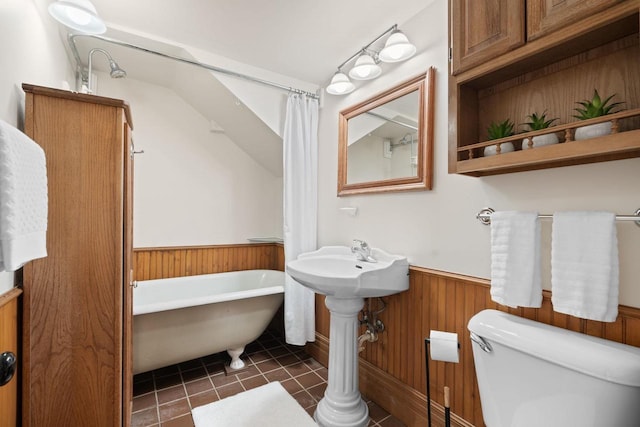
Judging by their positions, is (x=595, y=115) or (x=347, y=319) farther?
(x=347, y=319)

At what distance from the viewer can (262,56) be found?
2076 millimetres

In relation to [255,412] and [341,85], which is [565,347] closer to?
[255,412]

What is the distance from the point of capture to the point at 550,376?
0.92m

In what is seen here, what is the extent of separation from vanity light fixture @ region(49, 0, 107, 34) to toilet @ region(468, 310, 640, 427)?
6.90 feet

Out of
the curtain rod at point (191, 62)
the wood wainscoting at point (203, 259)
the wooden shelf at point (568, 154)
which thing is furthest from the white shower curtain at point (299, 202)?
the wooden shelf at point (568, 154)

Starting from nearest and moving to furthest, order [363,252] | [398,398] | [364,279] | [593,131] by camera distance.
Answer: [593,131], [364,279], [398,398], [363,252]

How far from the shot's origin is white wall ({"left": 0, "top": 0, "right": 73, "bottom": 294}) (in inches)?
37.8

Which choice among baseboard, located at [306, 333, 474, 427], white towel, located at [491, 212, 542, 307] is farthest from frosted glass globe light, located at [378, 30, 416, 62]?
baseboard, located at [306, 333, 474, 427]

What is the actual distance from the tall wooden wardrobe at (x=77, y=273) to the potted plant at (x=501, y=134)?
1500 mm

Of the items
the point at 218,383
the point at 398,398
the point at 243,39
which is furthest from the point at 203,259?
the point at 398,398

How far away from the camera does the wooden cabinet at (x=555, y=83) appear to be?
0.84 m

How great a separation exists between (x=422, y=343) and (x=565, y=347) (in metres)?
0.75

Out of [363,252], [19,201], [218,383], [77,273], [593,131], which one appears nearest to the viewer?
[19,201]

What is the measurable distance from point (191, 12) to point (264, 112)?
0.82m
